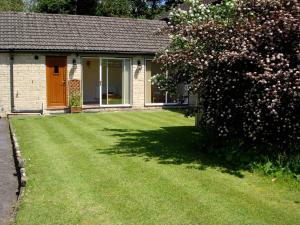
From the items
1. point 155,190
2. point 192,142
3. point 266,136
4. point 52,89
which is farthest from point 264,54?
point 52,89

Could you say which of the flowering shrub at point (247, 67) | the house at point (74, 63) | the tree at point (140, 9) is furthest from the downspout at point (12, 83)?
the tree at point (140, 9)

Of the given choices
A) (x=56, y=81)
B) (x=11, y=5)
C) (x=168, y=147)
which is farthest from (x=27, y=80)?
(x=11, y=5)

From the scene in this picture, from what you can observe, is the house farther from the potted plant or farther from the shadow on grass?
the shadow on grass

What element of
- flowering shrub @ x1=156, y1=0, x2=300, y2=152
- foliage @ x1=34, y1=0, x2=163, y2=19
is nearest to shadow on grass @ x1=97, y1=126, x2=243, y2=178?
flowering shrub @ x1=156, y1=0, x2=300, y2=152

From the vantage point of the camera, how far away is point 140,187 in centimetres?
862

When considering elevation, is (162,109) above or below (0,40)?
below

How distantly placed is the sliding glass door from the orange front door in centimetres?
213

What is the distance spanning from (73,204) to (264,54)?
4857mm

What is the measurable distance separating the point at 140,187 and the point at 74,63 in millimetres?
14545

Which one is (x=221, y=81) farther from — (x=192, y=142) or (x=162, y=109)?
(x=162, y=109)

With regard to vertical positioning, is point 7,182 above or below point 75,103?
below

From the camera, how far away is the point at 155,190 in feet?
27.6

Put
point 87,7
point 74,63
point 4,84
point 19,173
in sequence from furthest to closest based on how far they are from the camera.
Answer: point 87,7 < point 74,63 < point 4,84 < point 19,173

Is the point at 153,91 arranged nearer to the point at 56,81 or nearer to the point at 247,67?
the point at 56,81
